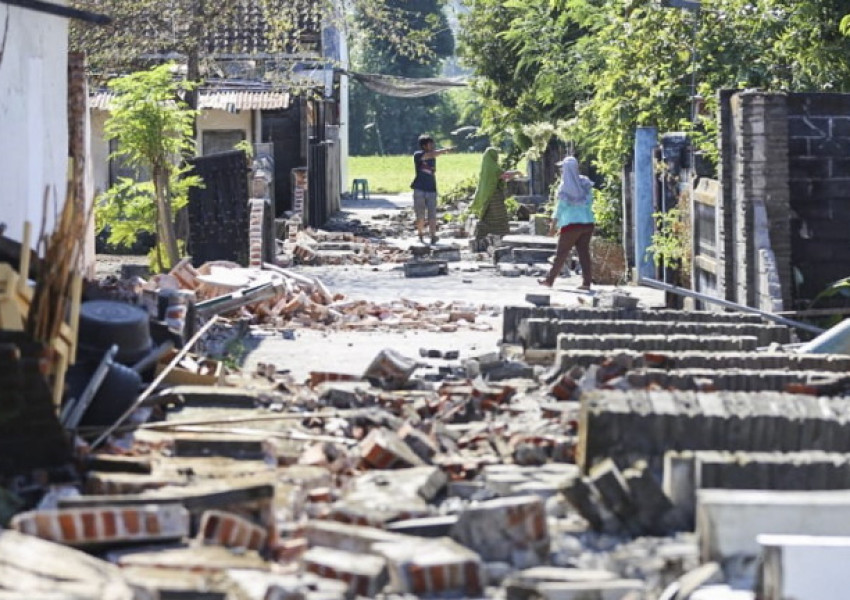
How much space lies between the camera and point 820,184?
14.6 meters

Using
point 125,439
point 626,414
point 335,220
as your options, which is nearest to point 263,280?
point 125,439

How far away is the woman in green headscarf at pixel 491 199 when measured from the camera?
28625 millimetres

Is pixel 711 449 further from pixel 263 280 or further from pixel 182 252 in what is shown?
pixel 182 252

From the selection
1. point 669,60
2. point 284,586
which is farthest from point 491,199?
point 284,586

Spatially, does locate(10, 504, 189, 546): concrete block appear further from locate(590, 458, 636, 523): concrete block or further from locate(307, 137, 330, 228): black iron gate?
locate(307, 137, 330, 228): black iron gate

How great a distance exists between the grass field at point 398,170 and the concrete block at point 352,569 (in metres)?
42.6

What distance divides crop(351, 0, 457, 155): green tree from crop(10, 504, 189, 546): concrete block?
6439 centimetres

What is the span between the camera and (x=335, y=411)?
1030cm

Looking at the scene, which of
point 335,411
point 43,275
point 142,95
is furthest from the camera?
point 142,95

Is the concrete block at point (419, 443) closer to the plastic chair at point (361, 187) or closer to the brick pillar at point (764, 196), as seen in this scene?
the brick pillar at point (764, 196)

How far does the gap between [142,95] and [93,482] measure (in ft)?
36.9

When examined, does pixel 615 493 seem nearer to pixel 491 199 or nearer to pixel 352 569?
pixel 352 569

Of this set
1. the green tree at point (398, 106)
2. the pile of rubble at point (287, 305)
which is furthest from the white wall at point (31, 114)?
the green tree at point (398, 106)

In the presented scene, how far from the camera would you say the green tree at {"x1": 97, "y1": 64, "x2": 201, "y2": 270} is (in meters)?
18.9
